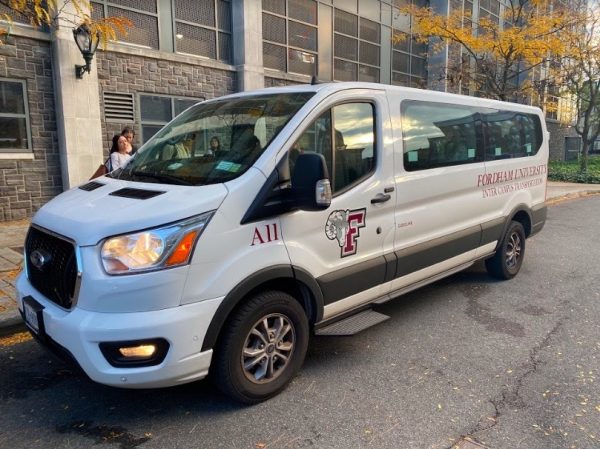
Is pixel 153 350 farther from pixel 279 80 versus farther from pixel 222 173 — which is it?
pixel 279 80

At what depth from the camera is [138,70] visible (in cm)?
1051

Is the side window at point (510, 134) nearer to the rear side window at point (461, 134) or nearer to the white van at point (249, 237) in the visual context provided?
the rear side window at point (461, 134)

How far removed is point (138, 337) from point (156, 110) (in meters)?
9.41

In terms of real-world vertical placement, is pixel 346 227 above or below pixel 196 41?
below

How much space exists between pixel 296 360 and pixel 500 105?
12.7ft

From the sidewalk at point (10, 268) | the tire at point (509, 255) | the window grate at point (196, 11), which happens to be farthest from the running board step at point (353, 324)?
the window grate at point (196, 11)

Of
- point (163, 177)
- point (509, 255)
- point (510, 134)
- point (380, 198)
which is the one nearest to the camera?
point (163, 177)

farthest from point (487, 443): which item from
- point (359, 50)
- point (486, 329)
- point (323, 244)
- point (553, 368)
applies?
point (359, 50)

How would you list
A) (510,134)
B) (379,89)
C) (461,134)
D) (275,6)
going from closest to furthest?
(379,89) → (461,134) → (510,134) → (275,6)

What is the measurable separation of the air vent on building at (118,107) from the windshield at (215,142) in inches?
272

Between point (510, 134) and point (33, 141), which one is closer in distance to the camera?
point (510, 134)

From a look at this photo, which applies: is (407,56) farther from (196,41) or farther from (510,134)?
(510,134)

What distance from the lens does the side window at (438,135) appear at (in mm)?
4051

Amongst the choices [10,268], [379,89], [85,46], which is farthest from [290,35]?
[379,89]
